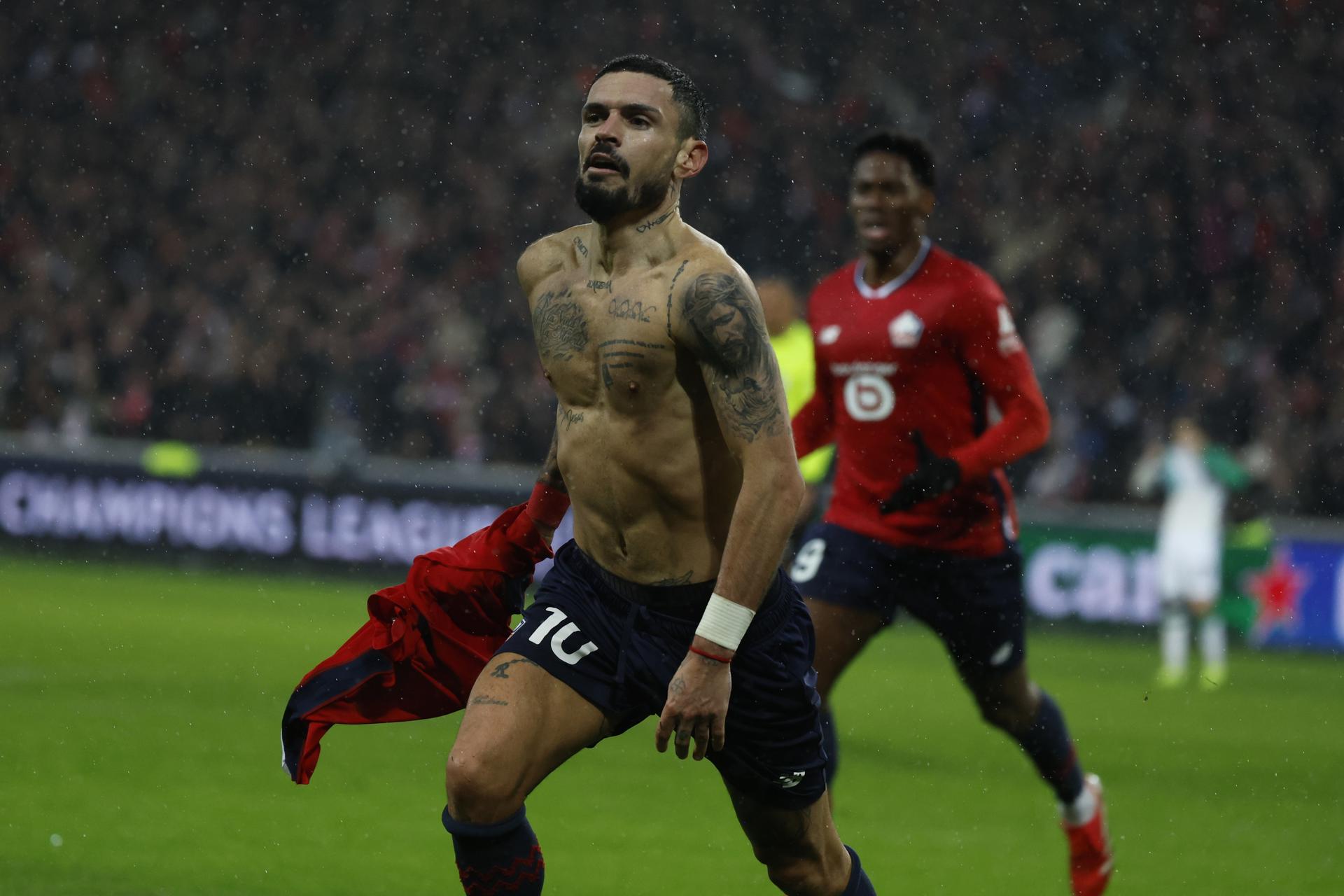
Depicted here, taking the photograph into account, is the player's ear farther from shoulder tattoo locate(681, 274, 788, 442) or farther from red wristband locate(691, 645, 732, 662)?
red wristband locate(691, 645, 732, 662)

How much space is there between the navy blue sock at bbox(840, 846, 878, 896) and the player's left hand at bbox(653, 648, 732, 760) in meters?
0.61

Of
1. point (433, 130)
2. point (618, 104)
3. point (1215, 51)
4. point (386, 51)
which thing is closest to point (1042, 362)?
point (1215, 51)

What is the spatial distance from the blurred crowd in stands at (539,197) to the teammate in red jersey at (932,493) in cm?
1028

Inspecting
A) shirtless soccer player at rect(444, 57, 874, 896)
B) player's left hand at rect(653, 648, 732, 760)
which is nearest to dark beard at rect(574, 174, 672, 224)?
shirtless soccer player at rect(444, 57, 874, 896)

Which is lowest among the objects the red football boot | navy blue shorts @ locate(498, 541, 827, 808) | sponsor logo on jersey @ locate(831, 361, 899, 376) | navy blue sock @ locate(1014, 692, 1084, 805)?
the red football boot

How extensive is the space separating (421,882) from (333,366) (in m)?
13.4

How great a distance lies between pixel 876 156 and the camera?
19.9 feet

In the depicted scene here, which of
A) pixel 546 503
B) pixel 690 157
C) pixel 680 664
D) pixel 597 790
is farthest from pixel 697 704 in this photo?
pixel 597 790

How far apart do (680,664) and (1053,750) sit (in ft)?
7.95

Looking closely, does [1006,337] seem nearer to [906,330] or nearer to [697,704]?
[906,330]

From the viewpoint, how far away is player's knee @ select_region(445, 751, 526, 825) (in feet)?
12.3

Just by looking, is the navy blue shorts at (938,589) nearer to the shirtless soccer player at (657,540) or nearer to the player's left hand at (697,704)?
the shirtless soccer player at (657,540)

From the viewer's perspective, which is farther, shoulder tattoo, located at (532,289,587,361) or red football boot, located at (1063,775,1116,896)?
red football boot, located at (1063,775,1116,896)

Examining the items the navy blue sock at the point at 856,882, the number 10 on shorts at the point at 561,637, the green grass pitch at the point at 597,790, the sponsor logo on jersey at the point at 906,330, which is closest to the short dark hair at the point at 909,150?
the sponsor logo on jersey at the point at 906,330
